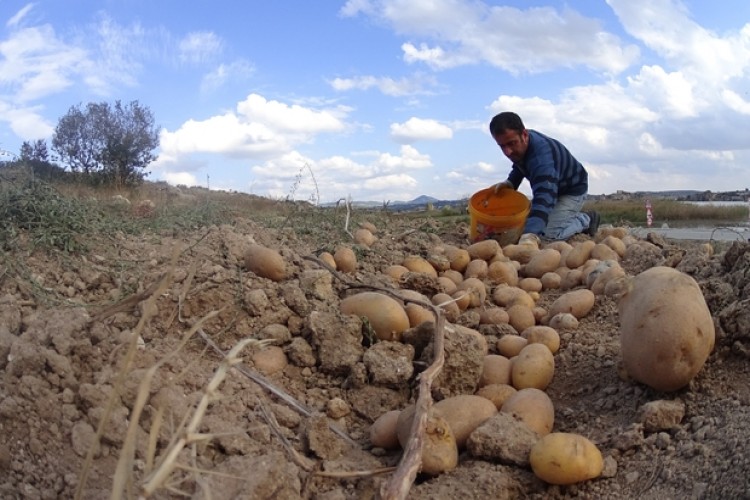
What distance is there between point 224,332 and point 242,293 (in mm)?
236

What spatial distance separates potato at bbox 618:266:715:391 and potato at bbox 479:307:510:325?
1104mm

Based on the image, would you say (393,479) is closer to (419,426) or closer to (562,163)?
(419,426)

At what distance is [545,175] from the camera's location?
6062mm

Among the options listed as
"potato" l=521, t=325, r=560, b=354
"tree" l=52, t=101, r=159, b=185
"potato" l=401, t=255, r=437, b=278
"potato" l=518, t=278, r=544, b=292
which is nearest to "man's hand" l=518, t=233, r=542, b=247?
"potato" l=518, t=278, r=544, b=292

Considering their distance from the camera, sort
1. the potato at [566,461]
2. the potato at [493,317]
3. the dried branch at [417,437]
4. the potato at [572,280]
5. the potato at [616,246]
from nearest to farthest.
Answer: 1. the dried branch at [417,437]
2. the potato at [566,461]
3. the potato at [493,317]
4. the potato at [572,280]
5. the potato at [616,246]

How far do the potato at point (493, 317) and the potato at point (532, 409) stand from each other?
104cm

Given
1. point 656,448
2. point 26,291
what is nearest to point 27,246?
point 26,291

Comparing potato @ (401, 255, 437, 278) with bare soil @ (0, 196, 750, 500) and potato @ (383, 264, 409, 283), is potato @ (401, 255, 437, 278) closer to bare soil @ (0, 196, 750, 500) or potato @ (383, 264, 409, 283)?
potato @ (383, 264, 409, 283)

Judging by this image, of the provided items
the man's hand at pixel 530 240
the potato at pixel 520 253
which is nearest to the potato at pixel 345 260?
the potato at pixel 520 253

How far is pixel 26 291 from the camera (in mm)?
2896

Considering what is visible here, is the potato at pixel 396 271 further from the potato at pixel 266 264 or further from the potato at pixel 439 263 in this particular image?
the potato at pixel 266 264

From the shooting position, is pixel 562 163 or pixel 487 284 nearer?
pixel 487 284

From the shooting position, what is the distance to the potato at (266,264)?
131 inches

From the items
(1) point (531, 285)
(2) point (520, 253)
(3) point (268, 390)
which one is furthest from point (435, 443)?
(2) point (520, 253)
